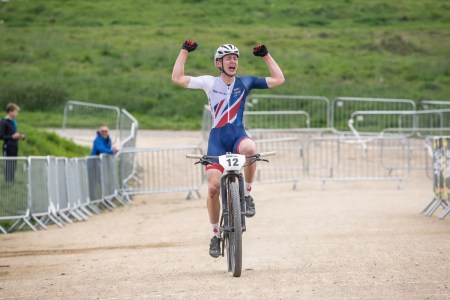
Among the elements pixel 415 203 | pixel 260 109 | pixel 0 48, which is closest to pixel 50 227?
pixel 415 203

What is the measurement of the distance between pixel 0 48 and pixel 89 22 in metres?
8.76

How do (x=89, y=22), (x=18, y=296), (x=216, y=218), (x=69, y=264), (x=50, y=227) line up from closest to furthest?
1. (x=18, y=296)
2. (x=216, y=218)
3. (x=69, y=264)
4. (x=50, y=227)
5. (x=89, y=22)

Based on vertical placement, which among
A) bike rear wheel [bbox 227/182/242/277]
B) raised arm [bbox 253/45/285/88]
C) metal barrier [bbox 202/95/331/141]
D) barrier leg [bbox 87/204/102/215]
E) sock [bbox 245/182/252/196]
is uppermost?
raised arm [bbox 253/45/285/88]

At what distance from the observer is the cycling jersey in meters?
11.8

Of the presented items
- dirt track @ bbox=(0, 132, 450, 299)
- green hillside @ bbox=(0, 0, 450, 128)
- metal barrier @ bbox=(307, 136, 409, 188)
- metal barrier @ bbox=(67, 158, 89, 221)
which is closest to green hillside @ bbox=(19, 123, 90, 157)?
dirt track @ bbox=(0, 132, 450, 299)

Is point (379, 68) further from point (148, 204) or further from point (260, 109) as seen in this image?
point (148, 204)

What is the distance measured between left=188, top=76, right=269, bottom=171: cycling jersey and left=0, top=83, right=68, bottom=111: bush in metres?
28.7

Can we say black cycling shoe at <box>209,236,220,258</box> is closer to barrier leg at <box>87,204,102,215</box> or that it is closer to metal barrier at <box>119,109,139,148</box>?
barrier leg at <box>87,204,102,215</box>

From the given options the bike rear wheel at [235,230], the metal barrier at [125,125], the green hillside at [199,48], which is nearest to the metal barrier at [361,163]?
the metal barrier at [125,125]

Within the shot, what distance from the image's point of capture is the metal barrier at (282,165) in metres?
26.7

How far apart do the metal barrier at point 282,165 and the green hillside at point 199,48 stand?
10.3 meters

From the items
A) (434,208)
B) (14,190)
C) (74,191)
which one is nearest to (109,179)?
(74,191)

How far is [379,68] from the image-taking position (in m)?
46.9

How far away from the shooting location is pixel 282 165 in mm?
27688
